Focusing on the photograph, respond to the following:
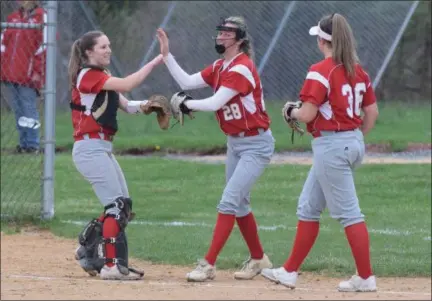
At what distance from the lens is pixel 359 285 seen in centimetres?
784

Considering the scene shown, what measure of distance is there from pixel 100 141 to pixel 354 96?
1.94 meters

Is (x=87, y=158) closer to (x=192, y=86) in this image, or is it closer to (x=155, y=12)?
(x=192, y=86)

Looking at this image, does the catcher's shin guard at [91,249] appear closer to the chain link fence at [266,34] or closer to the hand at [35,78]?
the hand at [35,78]

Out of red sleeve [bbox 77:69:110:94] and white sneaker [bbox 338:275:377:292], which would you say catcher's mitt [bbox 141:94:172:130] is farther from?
white sneaker [bbox 338:275:377:292]

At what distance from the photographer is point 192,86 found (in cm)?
877

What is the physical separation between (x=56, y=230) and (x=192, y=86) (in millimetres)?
3011

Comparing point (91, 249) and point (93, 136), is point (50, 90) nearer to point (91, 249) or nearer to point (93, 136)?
point (93, 136)

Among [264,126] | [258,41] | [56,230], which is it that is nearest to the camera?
[264,126]

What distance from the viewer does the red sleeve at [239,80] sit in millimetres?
8212

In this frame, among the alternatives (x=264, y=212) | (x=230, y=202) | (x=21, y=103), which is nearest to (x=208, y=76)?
(x=230, y=202)

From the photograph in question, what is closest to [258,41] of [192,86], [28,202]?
[28,202]

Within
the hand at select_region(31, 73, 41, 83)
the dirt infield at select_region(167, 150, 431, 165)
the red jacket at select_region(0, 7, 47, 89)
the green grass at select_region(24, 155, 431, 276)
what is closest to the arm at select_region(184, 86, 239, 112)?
the green grass at select_region(24, 155, 431, 276)

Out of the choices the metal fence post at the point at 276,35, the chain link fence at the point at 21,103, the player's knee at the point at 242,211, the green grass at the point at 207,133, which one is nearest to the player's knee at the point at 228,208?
the player's knee at the point at 242,211

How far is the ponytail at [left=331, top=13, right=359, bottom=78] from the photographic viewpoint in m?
7.65
